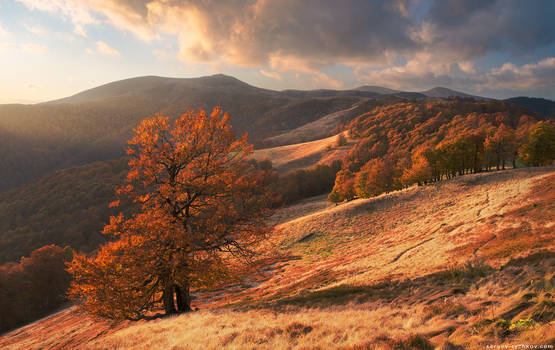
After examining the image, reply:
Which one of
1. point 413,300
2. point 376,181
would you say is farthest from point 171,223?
point 376,181

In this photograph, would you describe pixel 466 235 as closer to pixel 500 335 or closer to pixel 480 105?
pixel 500 335

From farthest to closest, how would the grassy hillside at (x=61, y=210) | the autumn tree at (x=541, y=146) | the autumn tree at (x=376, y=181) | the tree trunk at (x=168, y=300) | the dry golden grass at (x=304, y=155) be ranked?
the dry golden grass at (x=304, y=155) < the grassy hillside at (x=61, y=210) < the autumn tree at (x=376, y=181) < the autumn tree at (x=541, y=146) < the tree trunk at (x=168, y=300)

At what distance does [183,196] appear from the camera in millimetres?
18422

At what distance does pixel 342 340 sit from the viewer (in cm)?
922

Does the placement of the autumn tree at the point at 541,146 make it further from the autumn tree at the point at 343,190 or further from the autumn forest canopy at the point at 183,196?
the autumn tree at the point at 343,190

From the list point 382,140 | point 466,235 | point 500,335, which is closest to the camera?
point 500,335

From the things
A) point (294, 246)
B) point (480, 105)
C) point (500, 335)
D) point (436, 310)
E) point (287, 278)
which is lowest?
point (294, 246)

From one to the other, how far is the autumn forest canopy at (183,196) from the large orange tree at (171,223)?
0.08m

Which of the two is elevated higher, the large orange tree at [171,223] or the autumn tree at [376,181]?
the large orange tree at [171,223]

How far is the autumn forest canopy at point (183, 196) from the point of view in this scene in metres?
16.7

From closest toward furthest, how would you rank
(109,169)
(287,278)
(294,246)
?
(287,278), (294,246), (109,169)

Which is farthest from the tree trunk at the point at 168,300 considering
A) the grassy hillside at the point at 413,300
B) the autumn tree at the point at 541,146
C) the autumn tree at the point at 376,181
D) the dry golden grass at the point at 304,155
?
the dry golden grass at the point at 304,155

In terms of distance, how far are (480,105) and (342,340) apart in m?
247

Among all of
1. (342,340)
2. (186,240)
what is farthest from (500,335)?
(186,240)
